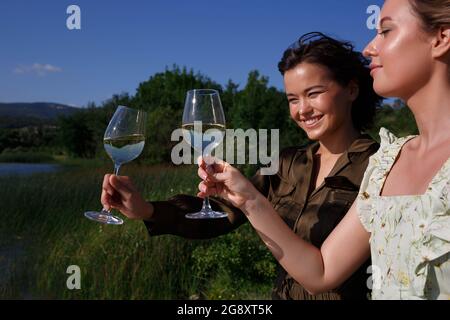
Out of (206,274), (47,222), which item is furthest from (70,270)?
(206,274)

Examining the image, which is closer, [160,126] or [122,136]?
[122,136]

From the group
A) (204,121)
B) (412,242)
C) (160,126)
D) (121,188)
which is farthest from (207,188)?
(160,126)

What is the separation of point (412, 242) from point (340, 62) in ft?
5.00

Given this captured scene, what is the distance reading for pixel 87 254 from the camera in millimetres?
5410

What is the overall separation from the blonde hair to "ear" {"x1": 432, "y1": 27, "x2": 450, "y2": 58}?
2 cm

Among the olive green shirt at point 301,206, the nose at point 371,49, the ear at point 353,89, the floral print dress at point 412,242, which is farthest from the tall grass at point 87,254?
the nose at point 371,49

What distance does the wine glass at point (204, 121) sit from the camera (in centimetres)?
213

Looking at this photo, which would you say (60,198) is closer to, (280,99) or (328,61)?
(328,61)

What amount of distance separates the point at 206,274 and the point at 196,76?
86.4ft

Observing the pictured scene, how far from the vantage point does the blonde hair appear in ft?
5.10

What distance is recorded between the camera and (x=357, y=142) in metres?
2.66

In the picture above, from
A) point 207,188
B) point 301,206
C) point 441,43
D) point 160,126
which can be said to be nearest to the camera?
point 441,43

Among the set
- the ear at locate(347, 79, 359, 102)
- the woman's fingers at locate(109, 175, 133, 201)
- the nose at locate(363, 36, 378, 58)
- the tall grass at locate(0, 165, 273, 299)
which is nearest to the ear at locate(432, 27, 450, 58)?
the nose at locate(363, 36, 378, 58)

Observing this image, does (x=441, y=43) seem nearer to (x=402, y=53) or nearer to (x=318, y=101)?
(x=402, y=53)
